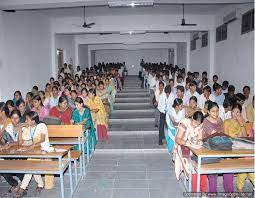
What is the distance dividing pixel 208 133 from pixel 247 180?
1101mm

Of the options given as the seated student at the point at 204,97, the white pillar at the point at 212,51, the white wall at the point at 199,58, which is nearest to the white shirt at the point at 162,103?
the seated student at the point at 204,97

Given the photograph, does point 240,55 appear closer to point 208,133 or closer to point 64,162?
point 208,133

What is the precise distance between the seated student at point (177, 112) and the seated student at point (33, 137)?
2225 mm

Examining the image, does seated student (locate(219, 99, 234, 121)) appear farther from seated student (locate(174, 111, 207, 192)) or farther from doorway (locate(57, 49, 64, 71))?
doorway (locate(57, 49, 64, 71))

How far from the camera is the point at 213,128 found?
443cm

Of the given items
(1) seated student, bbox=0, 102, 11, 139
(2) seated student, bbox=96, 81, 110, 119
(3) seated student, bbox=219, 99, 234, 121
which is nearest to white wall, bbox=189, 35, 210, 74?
(2) seated student, bbox=96, 81, 110, 119

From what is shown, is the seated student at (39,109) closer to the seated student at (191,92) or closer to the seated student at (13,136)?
the seated student at (13,136)

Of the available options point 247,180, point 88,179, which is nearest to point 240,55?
point 247,180

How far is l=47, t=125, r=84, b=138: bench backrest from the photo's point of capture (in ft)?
16.3

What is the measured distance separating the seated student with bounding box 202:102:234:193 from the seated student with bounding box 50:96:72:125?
8.41ft

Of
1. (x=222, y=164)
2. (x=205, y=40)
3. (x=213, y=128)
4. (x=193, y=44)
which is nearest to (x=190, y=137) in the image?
(x=213, y=128)

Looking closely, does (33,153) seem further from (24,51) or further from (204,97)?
(24,51)

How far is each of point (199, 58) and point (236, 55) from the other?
5.05 meters

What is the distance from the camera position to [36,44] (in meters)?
9.26
